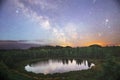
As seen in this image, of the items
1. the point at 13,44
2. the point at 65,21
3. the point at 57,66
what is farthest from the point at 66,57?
the point at 13,44

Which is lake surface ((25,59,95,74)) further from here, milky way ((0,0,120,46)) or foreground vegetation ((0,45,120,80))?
milky way ((0,0,120,46))

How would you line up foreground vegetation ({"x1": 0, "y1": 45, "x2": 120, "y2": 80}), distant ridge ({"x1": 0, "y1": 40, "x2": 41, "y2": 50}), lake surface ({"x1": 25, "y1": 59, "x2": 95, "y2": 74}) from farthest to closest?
distant ridge ({"x1": 0, "y1": 40, "x2": 41, "y2": 50}) → lake surface ({"x1": 25, "y1": 59, "x2": 95, "y2": 74}) → foreground vegetation ({"x1": 0, "y1": 45, "x2": 120, "y2": 80})

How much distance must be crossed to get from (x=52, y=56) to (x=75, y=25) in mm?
1122

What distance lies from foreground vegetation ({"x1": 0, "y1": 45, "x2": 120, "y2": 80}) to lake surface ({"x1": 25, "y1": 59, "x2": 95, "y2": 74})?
0.13m

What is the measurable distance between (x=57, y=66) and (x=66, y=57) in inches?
14.5

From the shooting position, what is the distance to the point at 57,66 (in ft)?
25.7

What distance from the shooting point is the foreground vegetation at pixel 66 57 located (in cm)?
750

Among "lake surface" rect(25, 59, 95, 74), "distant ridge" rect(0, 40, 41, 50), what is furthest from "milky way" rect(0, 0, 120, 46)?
"lake surface" rect(25, 59, 95, 74)

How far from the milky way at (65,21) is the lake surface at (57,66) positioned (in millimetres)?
539

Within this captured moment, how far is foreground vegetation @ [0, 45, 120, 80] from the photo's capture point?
295 inches

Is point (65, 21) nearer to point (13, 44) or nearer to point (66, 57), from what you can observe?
point (66, 57)

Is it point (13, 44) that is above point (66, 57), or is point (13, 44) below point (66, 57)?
above

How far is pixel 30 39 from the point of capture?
313 inches

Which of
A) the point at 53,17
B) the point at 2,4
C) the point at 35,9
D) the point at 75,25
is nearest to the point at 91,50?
the point at 75,25
